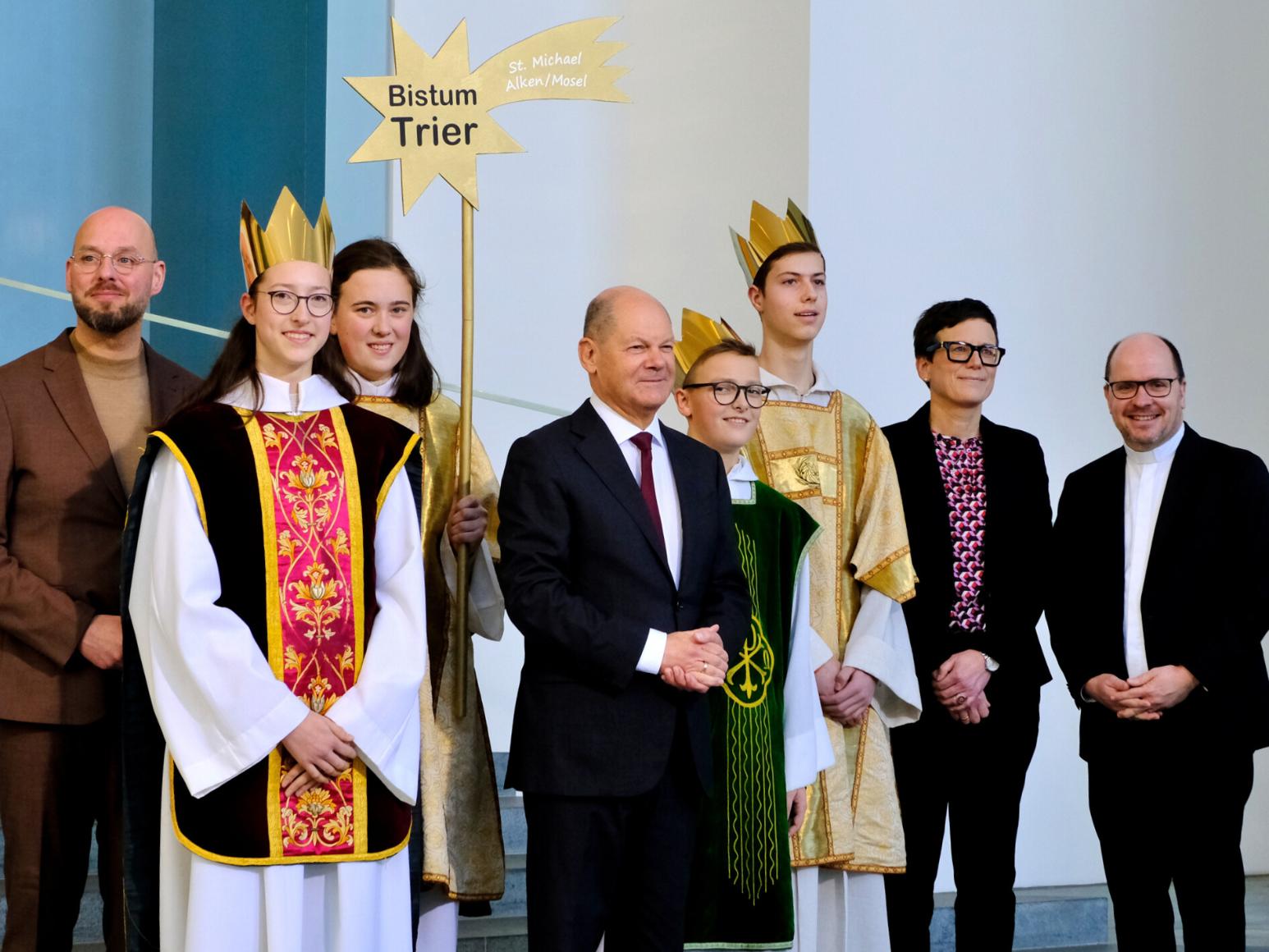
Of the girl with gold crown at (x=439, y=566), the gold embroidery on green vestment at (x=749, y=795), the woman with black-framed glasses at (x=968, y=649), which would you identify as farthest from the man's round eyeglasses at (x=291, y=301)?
the woman with black-framed glasses at (x=968, y=649)

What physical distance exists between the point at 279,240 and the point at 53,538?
802 millimetres

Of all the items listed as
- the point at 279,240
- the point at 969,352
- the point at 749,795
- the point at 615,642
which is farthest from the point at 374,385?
the point at 969,352

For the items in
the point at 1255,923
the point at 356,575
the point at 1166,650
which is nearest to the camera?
the point at 356,575

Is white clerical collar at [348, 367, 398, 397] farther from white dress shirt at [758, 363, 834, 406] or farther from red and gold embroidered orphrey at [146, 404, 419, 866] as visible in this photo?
white dress shirt at [758, 363, 834, 406]

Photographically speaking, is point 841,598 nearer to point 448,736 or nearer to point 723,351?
point 723,351

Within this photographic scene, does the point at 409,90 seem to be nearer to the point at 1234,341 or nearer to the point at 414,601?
the point at 414,601

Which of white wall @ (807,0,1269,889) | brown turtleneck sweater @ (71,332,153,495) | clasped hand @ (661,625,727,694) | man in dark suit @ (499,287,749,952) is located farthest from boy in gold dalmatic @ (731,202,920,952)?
white wall @ (807,0,1269,889)

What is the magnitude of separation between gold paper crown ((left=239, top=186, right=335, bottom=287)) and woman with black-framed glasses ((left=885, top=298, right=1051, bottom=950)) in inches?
64.9

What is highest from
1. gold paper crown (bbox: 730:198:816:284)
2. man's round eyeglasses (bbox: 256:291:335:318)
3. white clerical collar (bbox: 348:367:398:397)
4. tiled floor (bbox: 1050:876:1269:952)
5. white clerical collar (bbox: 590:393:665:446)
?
gold paper crown (bbox: 730:198:816:284)

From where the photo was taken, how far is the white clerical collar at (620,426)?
10.6 feet

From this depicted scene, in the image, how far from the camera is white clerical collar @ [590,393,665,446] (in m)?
3.24

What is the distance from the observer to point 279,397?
3.14m

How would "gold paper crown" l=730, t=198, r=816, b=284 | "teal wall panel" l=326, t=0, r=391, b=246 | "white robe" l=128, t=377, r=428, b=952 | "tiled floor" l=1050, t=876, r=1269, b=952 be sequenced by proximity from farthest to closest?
1. "teal wall panel" l=326, t=0, r=391, b=246
2. "tiled floor" l=1050, t=876, r=1269, b=952
3. "gold paper crown" l=730, t=198, r=816, b=284
4. "white robe" l=128, t=377, r=428, b=952

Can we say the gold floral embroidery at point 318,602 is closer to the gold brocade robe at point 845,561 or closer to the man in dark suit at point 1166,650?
the gold brocade robe at point 845,561
